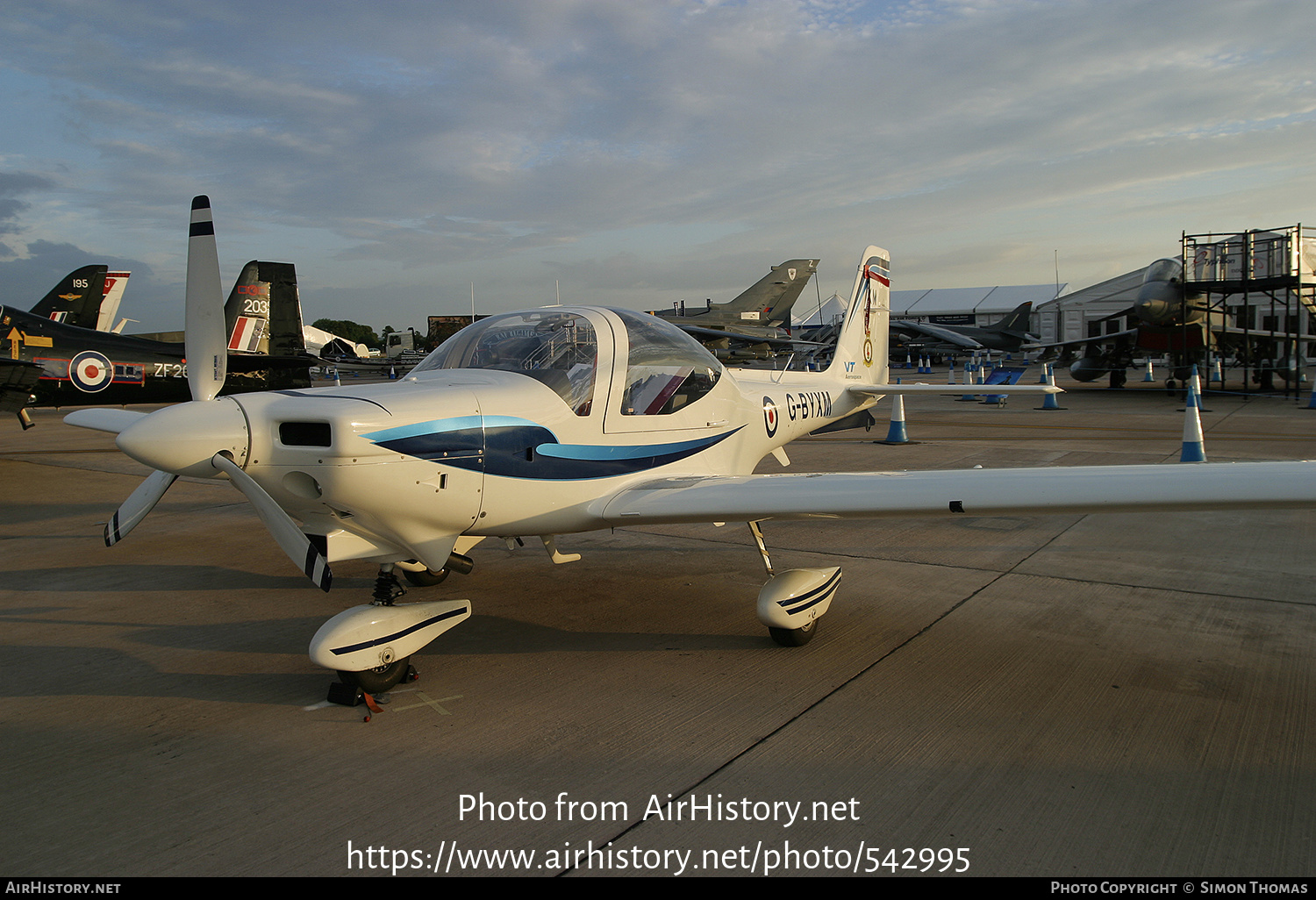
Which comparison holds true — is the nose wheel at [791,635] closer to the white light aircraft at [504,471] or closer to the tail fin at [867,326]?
the white light aircraft at [504,471]

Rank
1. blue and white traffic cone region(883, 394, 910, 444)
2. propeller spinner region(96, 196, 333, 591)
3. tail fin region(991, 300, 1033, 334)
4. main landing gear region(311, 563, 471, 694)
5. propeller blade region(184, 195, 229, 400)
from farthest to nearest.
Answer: tail fin region(991, 300, 1033, 334)
blue and white traffic cone region(883, 394, 910, 444)
propeller blade region(184, 195, 229, 400)
main landing gear region(311, 563, 471, 694)
propeller spinner region(96, 196, 333, 591)

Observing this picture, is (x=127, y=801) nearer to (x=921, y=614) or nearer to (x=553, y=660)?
(x=553, y=660)

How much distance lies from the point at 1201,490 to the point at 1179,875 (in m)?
1.73

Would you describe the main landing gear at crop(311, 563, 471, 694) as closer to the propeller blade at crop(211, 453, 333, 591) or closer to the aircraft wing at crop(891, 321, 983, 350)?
the propeller blade at crop(211, 453, 333, 591)

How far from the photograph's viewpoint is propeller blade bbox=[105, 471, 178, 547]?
3.96m

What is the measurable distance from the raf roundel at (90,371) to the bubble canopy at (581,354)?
1056 cm

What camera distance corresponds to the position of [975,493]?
3801 millimetres

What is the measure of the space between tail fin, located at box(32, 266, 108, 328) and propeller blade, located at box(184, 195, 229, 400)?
21199mm

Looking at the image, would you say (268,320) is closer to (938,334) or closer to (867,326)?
(867,326)

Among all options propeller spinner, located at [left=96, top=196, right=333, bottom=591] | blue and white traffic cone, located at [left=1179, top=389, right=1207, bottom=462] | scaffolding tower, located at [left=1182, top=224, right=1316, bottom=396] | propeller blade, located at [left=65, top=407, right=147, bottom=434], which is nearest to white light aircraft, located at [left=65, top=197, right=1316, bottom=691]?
propeller spinner, located at [left=96, top=196, right=333, bottom=591]

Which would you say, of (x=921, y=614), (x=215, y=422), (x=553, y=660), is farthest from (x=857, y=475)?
(x=215, y=422)

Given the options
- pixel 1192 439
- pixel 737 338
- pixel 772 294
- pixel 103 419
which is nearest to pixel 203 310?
pixel 103 419

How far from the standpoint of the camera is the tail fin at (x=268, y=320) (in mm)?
13594

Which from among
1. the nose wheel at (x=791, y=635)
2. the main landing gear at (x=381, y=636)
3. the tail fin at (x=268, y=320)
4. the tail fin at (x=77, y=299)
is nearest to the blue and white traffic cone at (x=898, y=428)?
the nose wheel at (x=791, y=635)
